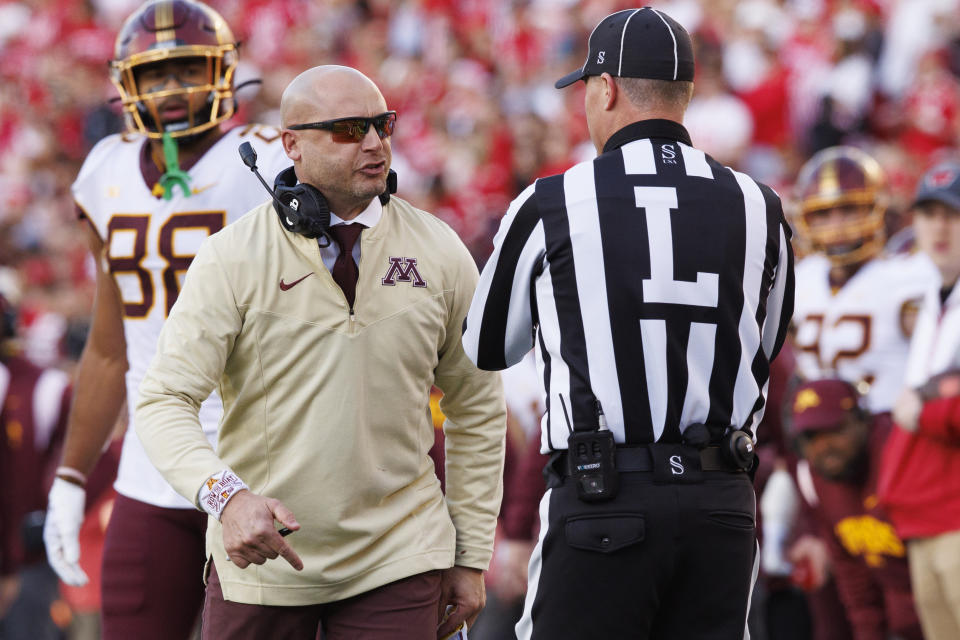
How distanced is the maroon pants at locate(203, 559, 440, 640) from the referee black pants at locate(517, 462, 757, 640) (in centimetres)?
26

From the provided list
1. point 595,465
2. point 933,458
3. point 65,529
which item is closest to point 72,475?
point 65,529

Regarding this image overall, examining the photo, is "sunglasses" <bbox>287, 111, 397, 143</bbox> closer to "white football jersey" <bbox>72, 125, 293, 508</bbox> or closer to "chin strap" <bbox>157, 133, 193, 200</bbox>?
"white football jersey" <bbox>72, 125, 293, 508</bbox>

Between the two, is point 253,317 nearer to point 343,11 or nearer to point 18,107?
point 343,11

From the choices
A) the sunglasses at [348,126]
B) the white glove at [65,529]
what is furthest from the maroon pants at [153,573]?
the sunglasses at [348,126]

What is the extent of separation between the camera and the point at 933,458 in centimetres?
550

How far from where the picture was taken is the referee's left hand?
11.7 feet

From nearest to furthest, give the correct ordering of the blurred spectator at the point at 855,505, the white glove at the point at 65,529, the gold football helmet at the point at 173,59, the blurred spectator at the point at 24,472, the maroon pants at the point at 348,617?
the maroon pants at the point at 348,617 < the gold football helmet at the point at 173,59 < the white glove at the point at 65,529 < the blurred spectator at the point at 855,505 < the blurred spectator at the point at 24,472

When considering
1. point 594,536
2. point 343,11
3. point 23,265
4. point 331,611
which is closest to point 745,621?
point 594,536

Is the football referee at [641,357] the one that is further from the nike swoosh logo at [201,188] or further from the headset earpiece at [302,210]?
the nike swoosh logo at [201,188]

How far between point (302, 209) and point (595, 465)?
95 centimetres

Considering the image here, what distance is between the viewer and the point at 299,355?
10.8 feet

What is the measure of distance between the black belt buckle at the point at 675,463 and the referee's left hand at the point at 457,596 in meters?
0.70

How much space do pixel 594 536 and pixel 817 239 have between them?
409 centimetres

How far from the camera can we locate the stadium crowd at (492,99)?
34.6 feet
